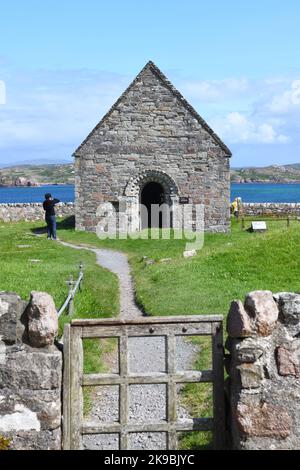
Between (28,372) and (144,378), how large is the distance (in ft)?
3.92

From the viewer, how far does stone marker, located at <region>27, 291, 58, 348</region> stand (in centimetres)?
657

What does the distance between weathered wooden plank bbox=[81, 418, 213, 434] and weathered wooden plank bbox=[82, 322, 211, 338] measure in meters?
0.93

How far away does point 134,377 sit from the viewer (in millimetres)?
6871

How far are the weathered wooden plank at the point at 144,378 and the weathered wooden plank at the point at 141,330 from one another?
42cm

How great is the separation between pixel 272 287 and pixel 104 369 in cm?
663

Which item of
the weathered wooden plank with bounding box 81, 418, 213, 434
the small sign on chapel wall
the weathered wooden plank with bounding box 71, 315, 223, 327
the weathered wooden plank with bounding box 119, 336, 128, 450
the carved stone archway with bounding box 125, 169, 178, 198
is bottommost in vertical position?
the weathered wooden plank with bounding box 81, 418, 213, 434

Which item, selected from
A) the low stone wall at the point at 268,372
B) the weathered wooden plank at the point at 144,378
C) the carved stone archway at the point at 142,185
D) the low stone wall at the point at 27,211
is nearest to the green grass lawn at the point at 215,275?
the weathered wooden plank at the point at 144,378

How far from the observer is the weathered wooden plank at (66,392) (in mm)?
6852

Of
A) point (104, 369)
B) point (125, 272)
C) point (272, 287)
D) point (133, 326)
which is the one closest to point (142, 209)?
point (125, 272)

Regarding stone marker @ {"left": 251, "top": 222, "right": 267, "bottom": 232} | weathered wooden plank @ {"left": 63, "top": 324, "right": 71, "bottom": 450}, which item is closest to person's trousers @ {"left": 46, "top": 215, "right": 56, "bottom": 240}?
stone marker @ {"left": 251, "top": 222, "right": 267, "bottom": 232}

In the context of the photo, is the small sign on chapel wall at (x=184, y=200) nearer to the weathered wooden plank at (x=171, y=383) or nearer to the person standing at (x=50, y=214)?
the person standing at (x=50, y=214)

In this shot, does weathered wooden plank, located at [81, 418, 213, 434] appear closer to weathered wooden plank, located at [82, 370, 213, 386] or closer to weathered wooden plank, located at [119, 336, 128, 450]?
weathered wooden plank, located at [119, 336, 128, 450]

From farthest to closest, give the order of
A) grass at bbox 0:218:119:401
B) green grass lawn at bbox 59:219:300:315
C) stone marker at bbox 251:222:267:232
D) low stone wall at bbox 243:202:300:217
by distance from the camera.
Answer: low stone wall at bbox 243:202:300:217 → stone marker at bbox 251:222:267:232 → green grass lawn at bbox 59:219:300:315 → grass at bbox 0:218:119:401
